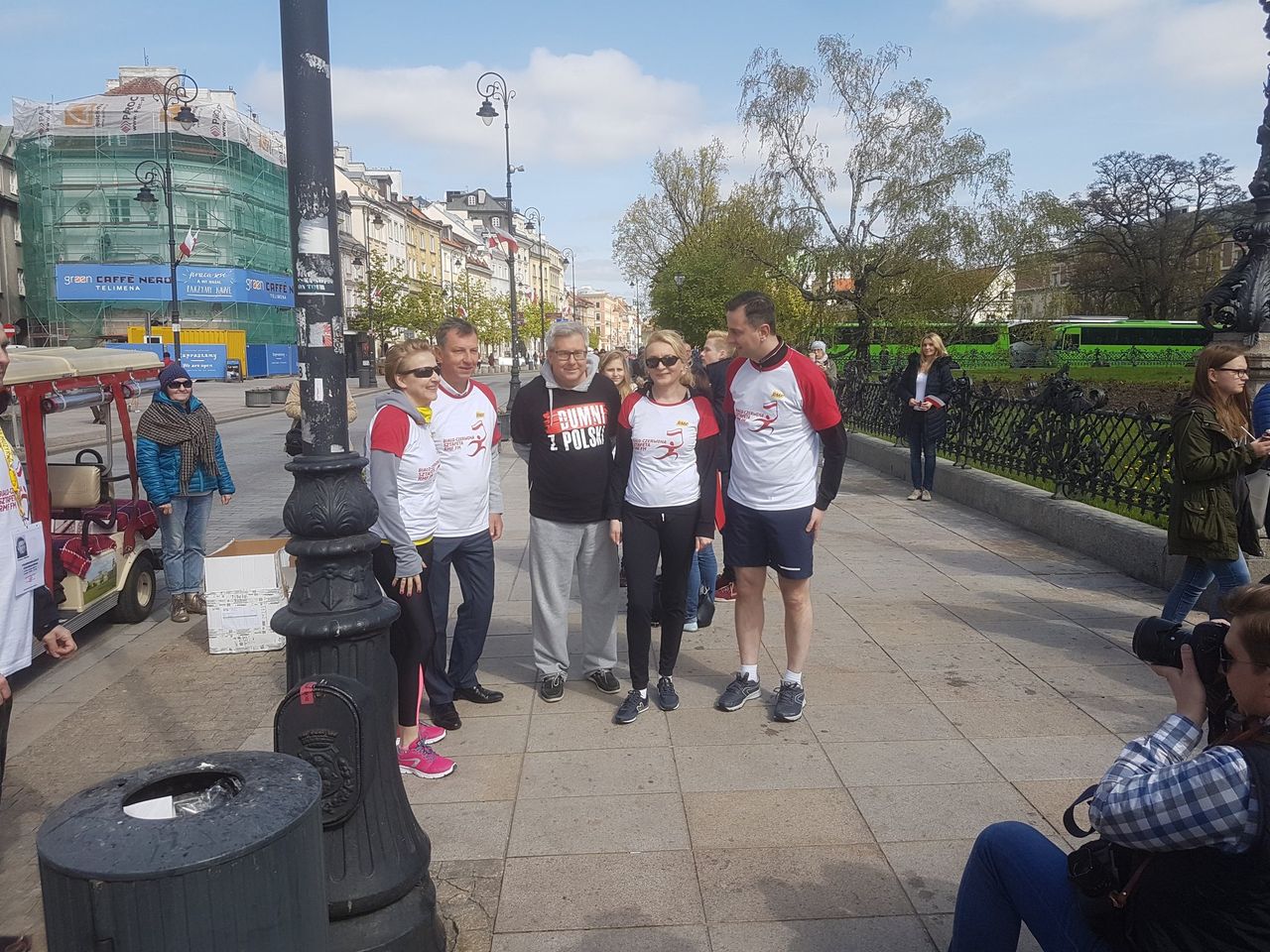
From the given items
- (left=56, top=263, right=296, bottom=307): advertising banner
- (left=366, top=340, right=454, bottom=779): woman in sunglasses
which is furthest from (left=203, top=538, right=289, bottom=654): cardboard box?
(left=56, top=263, right=296, bottom=307): advertising banner

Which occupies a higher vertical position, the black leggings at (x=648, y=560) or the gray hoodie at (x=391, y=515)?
the gray hoodie at (x=391, y=515)

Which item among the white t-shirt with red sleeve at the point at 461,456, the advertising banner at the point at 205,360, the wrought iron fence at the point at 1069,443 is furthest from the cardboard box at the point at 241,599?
the advertising banner at the point at 205,360

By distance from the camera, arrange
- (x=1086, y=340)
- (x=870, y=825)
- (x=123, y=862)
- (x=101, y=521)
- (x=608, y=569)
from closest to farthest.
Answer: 1. (x=123, y=862)
2. (x=870, y=825)
3. (x=608, y=569)
4. (x=101, y=521)
5. (x=1086, y=340)

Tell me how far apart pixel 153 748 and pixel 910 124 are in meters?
26.5

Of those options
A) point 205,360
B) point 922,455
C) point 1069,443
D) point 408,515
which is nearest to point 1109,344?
point 922,455

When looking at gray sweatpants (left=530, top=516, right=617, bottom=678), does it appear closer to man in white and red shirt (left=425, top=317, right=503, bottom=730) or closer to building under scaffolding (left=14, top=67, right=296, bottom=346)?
man in white and red shirt (left=425, top=317, right=503, bottom=730)

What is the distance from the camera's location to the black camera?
1972 millimetres

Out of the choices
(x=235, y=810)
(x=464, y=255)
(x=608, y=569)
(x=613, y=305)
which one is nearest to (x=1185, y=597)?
(x=608, y=569)

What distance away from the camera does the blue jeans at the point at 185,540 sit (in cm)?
694

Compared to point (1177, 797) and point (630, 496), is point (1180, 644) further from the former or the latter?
point (630, 496)

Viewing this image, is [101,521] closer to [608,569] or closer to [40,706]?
[40,706]

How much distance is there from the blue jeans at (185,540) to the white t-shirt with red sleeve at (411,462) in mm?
3415

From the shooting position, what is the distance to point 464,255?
10688 cm

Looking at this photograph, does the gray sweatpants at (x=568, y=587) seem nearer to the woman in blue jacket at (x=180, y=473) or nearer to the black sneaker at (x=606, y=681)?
the black sneaker at (x=606, y=681)
